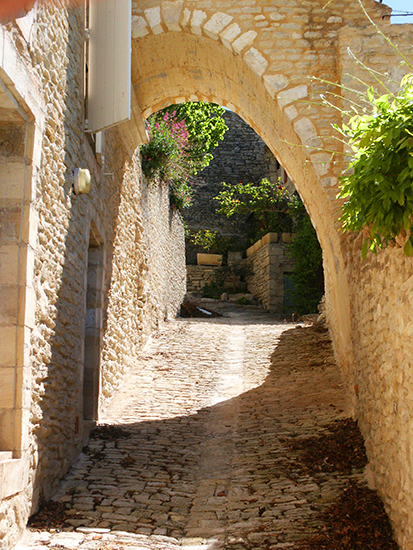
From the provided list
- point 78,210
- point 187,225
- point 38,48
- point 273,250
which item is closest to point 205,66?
point 78,210

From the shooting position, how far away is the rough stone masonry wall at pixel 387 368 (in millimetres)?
2992

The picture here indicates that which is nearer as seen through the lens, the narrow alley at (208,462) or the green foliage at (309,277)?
the narrow alley at (208,462)

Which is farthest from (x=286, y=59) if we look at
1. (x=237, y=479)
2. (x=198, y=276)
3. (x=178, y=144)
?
(x=198, y=276)

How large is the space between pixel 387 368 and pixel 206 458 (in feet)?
6.77

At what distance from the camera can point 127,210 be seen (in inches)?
320

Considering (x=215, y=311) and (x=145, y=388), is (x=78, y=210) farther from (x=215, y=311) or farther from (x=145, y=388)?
(x=215, y=311)

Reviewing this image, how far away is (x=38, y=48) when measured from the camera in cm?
374

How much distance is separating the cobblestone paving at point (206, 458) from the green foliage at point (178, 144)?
3.70m

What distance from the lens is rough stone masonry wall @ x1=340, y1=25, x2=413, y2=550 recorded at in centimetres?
299

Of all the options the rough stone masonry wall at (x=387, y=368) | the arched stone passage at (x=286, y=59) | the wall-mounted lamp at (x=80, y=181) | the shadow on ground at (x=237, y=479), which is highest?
the arched stone passage at (x=286, y=59)

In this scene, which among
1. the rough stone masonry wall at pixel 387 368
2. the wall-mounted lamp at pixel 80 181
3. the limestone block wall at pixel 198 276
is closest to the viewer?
the rough stone masonry wall at pixel 387 368

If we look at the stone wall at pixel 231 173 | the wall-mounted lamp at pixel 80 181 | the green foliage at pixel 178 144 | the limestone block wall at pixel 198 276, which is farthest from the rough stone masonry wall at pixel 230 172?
the wall-mounted lamp at pixel 80 181

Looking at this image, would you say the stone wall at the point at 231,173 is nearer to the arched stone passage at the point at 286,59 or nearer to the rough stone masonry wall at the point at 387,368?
the arched stone passage at the point at 286,59

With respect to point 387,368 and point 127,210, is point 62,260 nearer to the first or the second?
point 387,368
